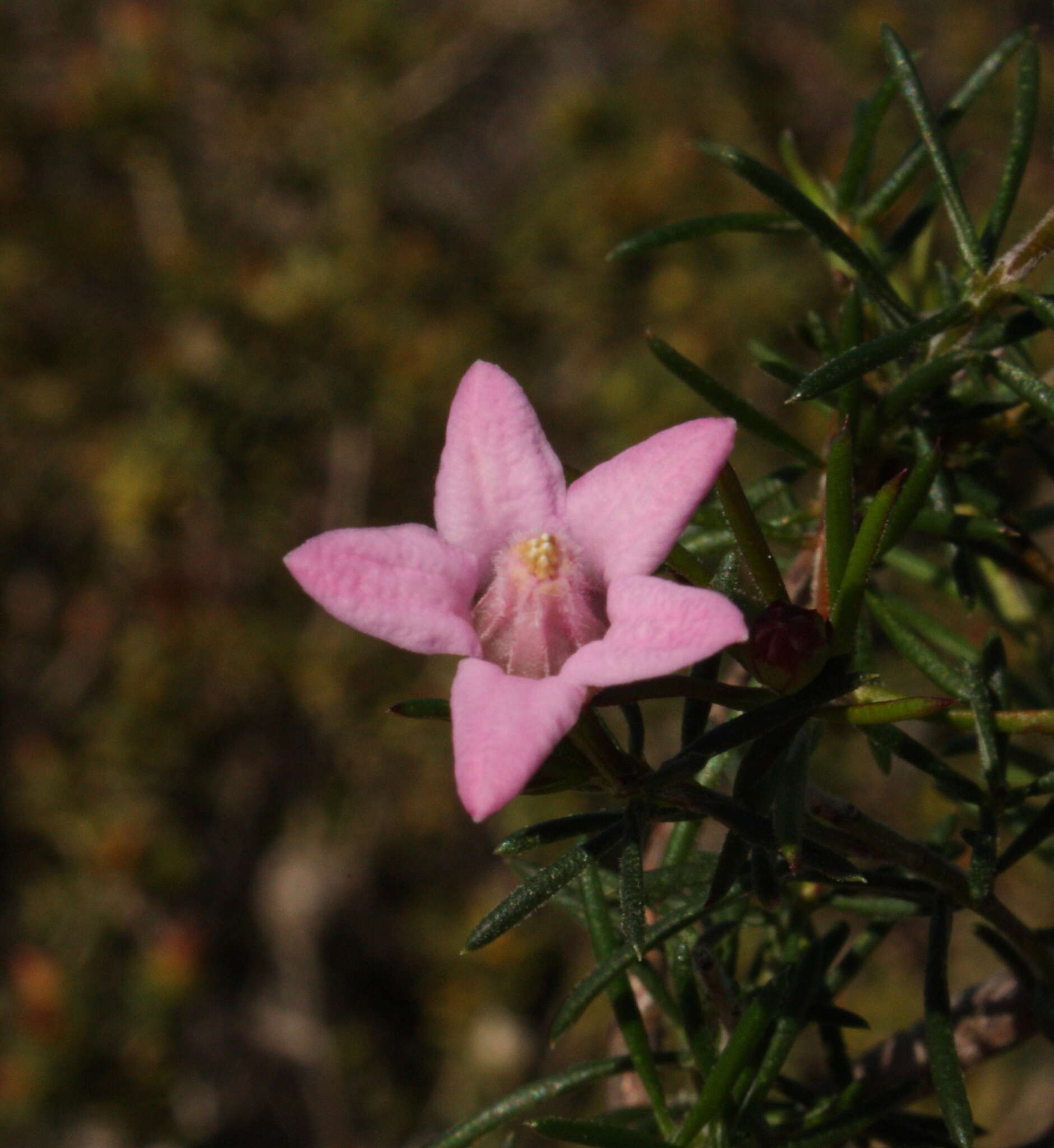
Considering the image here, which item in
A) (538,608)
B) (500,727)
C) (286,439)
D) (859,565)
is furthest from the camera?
(286,439)

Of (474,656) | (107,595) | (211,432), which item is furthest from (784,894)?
(107,595)

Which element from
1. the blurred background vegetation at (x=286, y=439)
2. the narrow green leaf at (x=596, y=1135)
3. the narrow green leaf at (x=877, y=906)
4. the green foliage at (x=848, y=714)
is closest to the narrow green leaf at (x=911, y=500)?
the green foliage at (x=848, y=714)

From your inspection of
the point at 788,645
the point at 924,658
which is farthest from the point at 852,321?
the point at 788,645

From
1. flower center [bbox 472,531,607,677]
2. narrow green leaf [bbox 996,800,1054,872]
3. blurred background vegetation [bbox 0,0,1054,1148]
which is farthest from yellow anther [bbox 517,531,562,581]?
blurred background vegetation [bbox 0,0,1054,1148]

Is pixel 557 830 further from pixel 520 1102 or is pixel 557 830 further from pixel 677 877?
pixel 520 1102

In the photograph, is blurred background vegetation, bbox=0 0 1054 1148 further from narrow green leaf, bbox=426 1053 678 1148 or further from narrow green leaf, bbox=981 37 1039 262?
narrow green leaf, bbox=981 37 1039 262

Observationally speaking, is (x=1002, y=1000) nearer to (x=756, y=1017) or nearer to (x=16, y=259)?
(x=756, y=1017)
